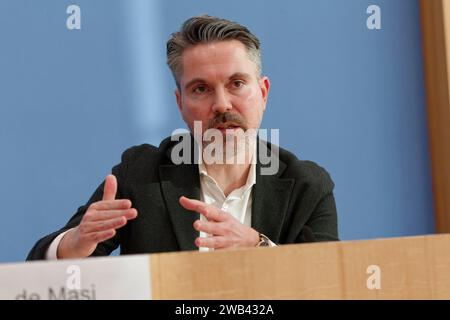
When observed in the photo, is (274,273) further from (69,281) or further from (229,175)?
(229,175)

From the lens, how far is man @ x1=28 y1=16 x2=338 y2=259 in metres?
1.20

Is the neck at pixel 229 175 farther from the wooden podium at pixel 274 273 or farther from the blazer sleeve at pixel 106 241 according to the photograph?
the wooden podium at pixel 274 273

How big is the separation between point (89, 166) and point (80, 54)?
10.6 inches

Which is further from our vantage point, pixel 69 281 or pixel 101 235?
pixel 101 235

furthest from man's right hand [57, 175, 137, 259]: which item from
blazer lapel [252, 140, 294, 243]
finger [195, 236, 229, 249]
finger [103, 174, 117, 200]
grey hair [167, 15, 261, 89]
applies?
grey hair [167, 15, 261, 89]

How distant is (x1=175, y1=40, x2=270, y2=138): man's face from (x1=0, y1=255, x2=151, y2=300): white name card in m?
0.76

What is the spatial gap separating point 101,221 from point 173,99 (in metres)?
0.76

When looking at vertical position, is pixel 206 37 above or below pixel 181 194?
above

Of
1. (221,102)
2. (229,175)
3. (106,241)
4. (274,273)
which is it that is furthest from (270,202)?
(274,273)

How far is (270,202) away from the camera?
1.22 meters

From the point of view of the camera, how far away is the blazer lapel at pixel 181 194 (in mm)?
1170

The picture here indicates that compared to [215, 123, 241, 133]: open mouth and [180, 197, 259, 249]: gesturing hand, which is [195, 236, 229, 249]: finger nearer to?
[180, 197, 259, 249]: gesturing hand

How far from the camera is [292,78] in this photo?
1.73 meters

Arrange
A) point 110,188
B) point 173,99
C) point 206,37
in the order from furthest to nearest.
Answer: point 173,99 < point 206,37 < point 110,188
